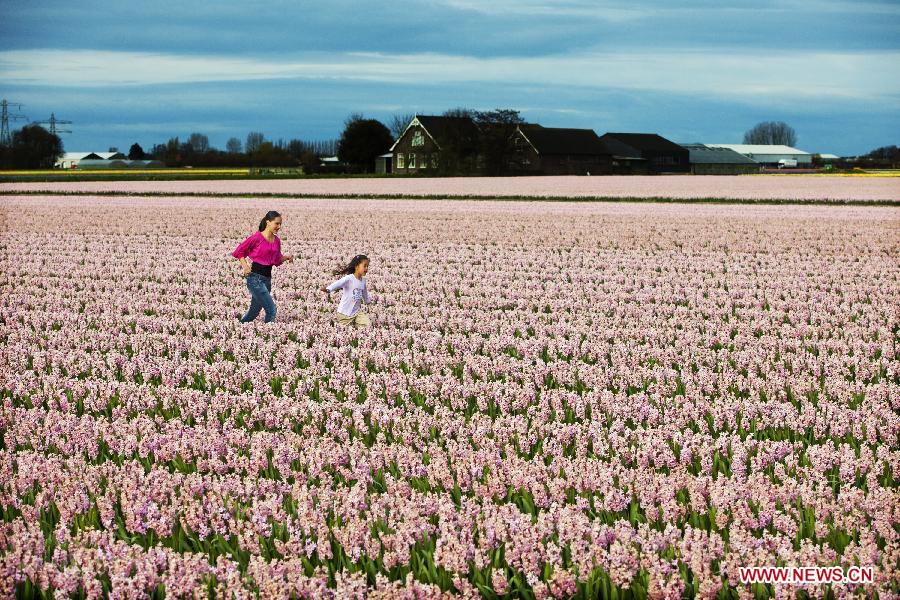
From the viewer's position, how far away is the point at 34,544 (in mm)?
5426

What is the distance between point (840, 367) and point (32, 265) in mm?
16159

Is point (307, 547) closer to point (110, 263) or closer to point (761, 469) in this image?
point (761, 469)

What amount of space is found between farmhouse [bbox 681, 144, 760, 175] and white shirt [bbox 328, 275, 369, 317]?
151 metres

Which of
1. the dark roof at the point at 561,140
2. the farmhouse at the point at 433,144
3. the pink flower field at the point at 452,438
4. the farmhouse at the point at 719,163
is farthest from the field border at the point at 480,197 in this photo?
the farmhouse at the point at 719,163

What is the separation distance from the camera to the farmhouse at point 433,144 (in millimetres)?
106312

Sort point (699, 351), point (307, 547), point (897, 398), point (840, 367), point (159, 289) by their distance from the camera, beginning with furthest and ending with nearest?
point (159, 289), point (699, 351), point (840, 367), point (897, 398), point (307, 547)

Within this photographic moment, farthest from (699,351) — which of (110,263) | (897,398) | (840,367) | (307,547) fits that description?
(110,263)

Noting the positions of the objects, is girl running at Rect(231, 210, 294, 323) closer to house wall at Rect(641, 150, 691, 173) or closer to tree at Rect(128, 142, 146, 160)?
house wall at Rect(641, 150, 691, 173)

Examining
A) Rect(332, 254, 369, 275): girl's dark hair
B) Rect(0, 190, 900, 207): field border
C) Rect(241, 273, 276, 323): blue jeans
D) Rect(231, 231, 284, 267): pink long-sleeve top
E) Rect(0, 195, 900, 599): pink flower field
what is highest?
Rect(0, 190, 900, 207): field border

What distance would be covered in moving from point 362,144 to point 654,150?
2241 inches

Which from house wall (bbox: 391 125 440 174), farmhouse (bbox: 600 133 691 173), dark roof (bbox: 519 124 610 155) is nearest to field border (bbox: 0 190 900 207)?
house wall (bbox: 391 125 440 174)

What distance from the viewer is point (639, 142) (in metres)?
162

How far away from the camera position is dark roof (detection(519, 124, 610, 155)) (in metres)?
123

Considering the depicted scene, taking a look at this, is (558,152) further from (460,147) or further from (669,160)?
(669,160)
